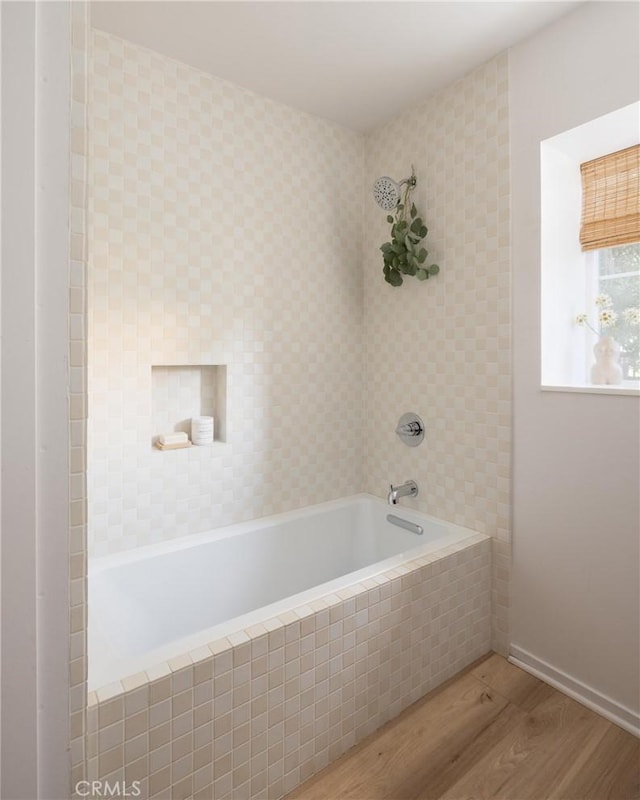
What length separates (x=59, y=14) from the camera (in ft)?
2.82

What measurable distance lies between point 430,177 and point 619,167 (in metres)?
0.77

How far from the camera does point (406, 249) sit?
222cm

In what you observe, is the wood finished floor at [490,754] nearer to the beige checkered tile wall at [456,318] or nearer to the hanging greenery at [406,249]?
the beige checkered tile wall at [456,318]

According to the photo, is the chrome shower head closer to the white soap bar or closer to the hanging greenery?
the hanging greenery

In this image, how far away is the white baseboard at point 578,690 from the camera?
1609 millimetres

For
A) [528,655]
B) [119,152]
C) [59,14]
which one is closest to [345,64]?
[119,152]

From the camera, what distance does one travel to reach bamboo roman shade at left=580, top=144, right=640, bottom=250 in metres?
1.79

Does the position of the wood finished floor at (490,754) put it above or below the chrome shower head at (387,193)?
below

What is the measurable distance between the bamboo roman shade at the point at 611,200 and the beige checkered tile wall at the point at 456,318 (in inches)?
13.2

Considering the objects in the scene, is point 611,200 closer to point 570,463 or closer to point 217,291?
point 570,463

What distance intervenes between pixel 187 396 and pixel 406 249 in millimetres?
1240

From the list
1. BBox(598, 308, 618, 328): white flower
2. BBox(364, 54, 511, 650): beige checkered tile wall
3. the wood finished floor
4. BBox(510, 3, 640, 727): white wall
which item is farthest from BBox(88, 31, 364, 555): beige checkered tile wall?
BBox(598, 308, 618, 328): white flower

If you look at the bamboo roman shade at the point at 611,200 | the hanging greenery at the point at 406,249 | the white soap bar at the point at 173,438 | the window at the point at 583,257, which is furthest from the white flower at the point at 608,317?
the white soap bar at the point at 173,438

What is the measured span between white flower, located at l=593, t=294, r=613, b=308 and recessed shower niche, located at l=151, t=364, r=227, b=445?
161 cm
